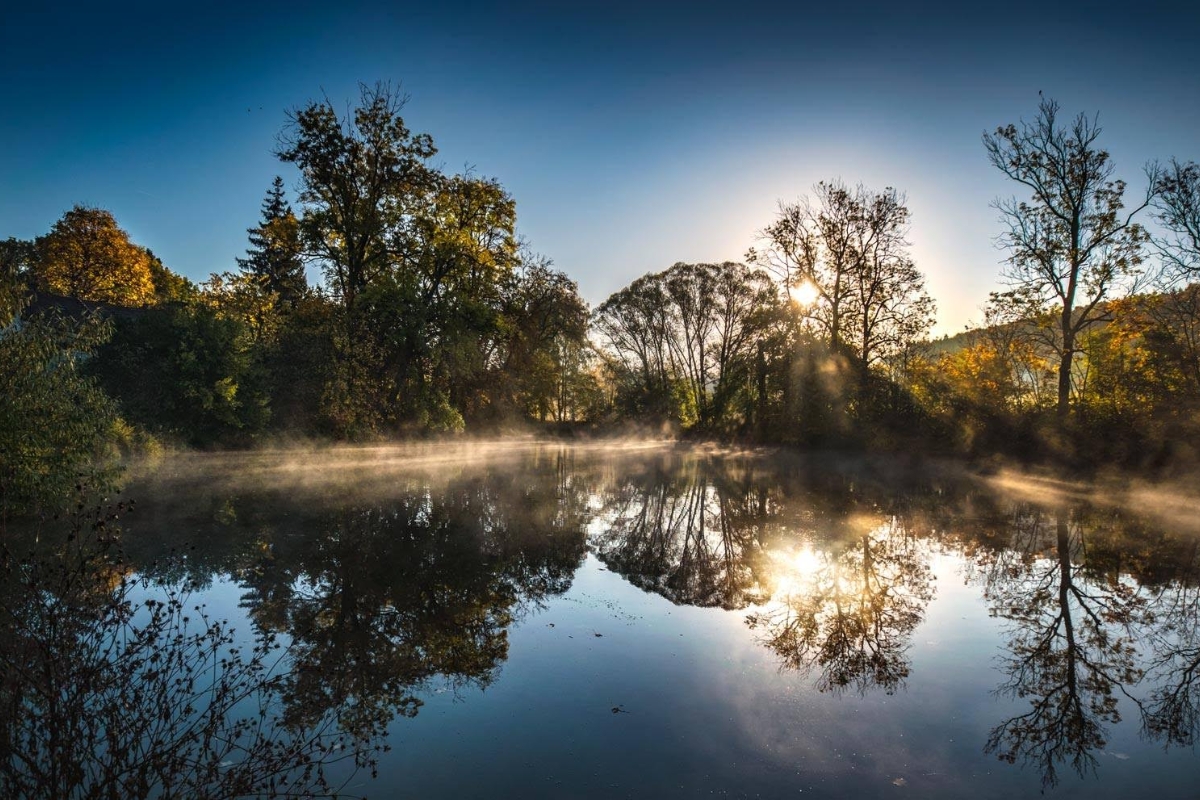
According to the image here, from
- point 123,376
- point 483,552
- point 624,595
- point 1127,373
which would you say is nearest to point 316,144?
point 123,376

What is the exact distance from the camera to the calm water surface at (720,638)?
409 cm

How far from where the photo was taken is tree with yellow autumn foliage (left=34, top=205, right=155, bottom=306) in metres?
38.9

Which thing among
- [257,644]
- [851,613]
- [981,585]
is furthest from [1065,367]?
[257,644]

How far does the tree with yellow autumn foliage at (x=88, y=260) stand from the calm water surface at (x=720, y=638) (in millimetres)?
35423

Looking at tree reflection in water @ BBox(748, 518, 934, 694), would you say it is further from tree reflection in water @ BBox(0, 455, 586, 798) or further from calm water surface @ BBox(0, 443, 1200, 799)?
tree reflection in water @ BBox(0, 455, 586, 798)

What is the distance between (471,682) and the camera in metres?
5.38

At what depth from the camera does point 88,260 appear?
39.8 metres

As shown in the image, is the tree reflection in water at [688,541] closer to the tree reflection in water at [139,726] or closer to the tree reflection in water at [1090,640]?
the tree reflection in water at [1090,640]

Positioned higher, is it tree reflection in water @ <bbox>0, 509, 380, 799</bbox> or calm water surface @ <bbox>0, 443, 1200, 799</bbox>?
tree reflection in water @ <bbox>0, 509, 380, 799</bbox>

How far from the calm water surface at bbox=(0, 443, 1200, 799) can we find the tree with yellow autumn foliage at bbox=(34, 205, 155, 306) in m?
35.4

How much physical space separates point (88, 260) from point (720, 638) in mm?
50800

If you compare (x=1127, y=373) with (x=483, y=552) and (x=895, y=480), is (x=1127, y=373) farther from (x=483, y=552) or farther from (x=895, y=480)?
(x=483, y=552)

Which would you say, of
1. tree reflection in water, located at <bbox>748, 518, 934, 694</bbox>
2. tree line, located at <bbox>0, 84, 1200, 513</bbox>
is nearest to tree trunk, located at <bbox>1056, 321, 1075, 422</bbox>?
tree line, located at <bbox>0, 84, 1200, 513</bbox>

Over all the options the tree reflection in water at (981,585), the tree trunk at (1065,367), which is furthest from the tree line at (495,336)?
the tree reflection in water at (981,585)
